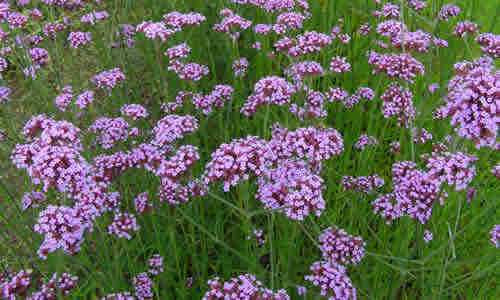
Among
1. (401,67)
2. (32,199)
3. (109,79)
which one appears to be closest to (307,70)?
(401,67)

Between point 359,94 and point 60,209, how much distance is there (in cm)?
271

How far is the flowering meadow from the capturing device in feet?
6.31

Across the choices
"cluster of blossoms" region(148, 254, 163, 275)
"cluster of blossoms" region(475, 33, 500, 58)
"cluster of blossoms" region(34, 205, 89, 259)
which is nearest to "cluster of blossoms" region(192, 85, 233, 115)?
"cluster of blossoms" region(148, 254, 163, 275)

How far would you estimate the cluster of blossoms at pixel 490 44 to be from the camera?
3.05m

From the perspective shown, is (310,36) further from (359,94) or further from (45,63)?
(45,63)

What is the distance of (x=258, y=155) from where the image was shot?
2.06 metres

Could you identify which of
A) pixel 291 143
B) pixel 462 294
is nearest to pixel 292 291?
pixel 291 143

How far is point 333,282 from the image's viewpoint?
1931 mm

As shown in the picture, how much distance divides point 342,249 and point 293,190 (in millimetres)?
482

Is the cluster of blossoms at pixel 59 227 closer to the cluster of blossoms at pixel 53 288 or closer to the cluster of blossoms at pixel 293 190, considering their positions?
the cluster of blossoms at pixel 53 288

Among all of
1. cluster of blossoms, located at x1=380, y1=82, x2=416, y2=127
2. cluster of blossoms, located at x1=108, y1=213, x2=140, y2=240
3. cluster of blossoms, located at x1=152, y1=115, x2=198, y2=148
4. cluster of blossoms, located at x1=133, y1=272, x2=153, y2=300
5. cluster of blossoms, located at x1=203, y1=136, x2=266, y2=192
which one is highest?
cluster of blossoms, located at x1=380, y1=82, x2=416, y2=127

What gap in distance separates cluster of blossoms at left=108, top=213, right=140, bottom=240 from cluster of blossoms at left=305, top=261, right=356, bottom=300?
45.6 inches

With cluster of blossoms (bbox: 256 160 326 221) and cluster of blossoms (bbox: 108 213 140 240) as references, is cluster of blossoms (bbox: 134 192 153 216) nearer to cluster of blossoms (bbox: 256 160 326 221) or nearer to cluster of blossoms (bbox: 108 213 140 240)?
cluster of blossoms (bbox: 108 213 140 240)

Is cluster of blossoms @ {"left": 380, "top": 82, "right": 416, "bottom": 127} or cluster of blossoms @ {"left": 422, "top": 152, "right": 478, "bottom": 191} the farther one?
cluster of blossoms @ {"left": 380, "top": 82, "right": 416, "bottom": 127}
